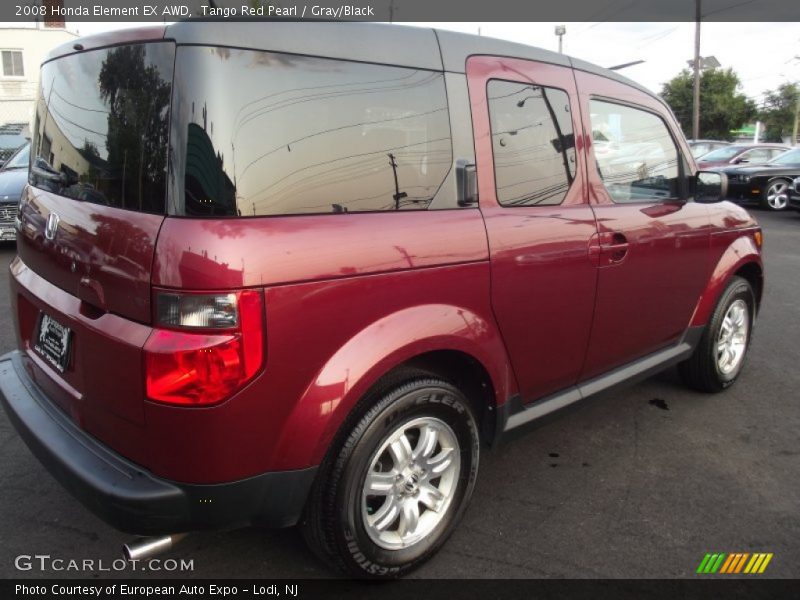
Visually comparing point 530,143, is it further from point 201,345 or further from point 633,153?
point 201,345

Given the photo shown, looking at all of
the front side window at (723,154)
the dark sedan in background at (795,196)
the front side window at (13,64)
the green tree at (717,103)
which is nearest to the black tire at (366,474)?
the dark sedan in background at (795,196)

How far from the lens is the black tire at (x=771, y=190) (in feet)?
47.8

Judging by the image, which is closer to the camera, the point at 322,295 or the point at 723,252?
the point at 322,295

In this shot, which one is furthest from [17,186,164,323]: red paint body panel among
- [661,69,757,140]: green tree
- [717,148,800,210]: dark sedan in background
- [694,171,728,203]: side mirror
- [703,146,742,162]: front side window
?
[661,69,757,140]: green tree

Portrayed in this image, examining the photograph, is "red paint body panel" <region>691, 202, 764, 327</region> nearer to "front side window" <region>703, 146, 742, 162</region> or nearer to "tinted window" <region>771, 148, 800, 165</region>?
"tinted window" <region>771, 148, 800, 165</region>

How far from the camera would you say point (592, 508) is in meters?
2.88

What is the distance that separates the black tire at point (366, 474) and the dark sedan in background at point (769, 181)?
14.4 meters

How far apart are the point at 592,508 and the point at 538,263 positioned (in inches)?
45.5

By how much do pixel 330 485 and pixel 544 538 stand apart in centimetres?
106

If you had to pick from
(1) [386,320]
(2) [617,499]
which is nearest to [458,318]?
(1) [386,320]

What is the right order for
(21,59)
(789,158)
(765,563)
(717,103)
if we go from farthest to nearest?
1. (717,103)
2. (21,59)
3. (789,158)
4. (765,563)

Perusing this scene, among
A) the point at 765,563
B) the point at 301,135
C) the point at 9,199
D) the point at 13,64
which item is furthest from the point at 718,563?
the point at 13,64

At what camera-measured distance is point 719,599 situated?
2.34 m

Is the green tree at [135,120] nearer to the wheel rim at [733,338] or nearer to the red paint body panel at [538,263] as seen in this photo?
the red paint body panel at [538,263]
